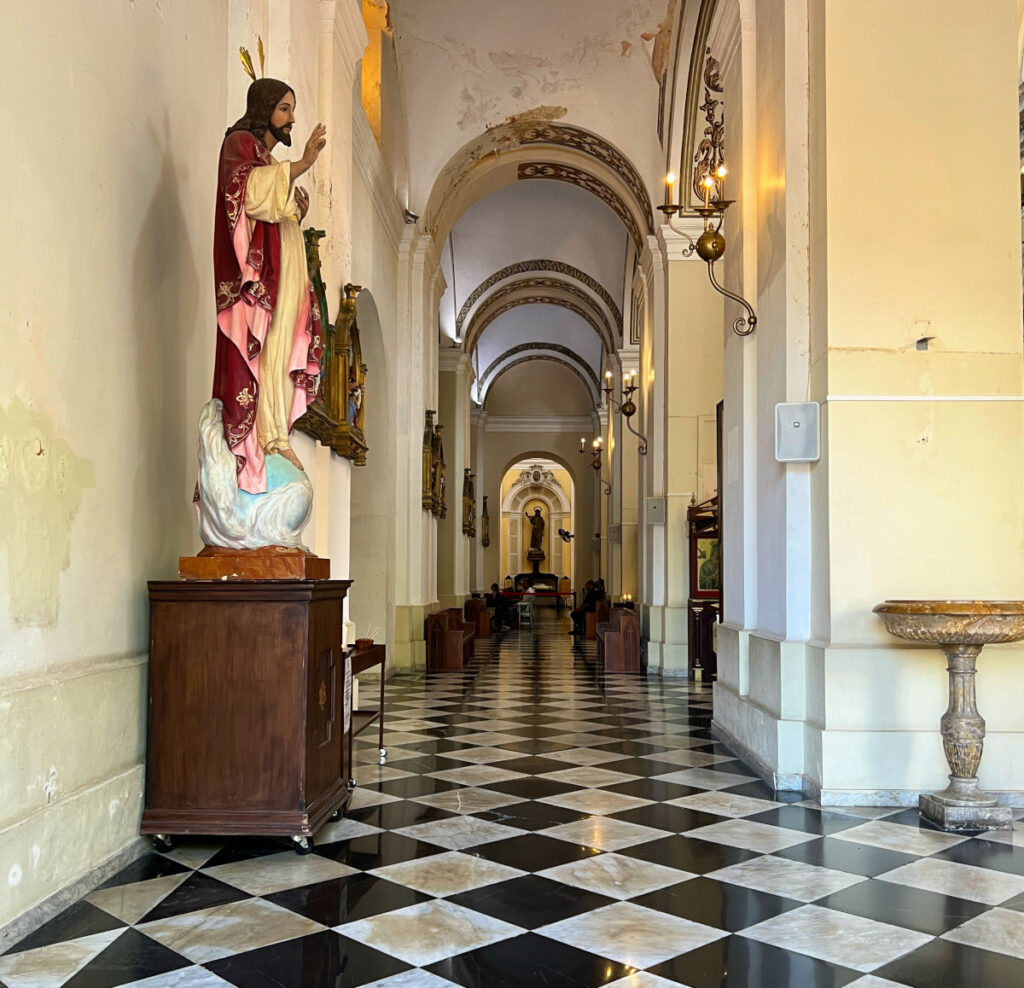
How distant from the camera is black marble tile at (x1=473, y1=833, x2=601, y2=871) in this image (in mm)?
4004

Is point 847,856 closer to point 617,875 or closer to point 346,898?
point 617,875

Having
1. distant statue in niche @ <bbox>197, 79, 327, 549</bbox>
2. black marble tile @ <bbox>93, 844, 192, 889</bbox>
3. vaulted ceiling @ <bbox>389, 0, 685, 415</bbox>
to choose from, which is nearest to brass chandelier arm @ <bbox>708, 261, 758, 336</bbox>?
distant statue in niche @ <bbox>197, 79, 327, 549</bbox>

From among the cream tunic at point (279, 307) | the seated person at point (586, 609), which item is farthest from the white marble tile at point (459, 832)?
the seated person at point (586, 609)

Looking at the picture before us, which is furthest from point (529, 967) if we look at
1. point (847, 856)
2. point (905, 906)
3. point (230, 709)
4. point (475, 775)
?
point (475, 775)

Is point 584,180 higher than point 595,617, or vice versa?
point 584,180

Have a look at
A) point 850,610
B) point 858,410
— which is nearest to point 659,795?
point 850,610

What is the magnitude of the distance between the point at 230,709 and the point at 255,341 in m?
1.47

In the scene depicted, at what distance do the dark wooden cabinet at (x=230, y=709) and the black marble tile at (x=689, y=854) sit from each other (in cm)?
138

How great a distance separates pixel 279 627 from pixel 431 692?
259 inches

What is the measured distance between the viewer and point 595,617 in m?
19.0

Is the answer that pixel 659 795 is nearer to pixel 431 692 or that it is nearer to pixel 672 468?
pixel 431 692

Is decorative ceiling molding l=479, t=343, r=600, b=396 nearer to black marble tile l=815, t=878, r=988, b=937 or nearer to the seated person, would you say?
the seated person

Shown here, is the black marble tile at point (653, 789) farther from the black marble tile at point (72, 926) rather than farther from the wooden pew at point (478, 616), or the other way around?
the wooden pew at point (478, 616)

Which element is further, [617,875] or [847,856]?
[847,856]
